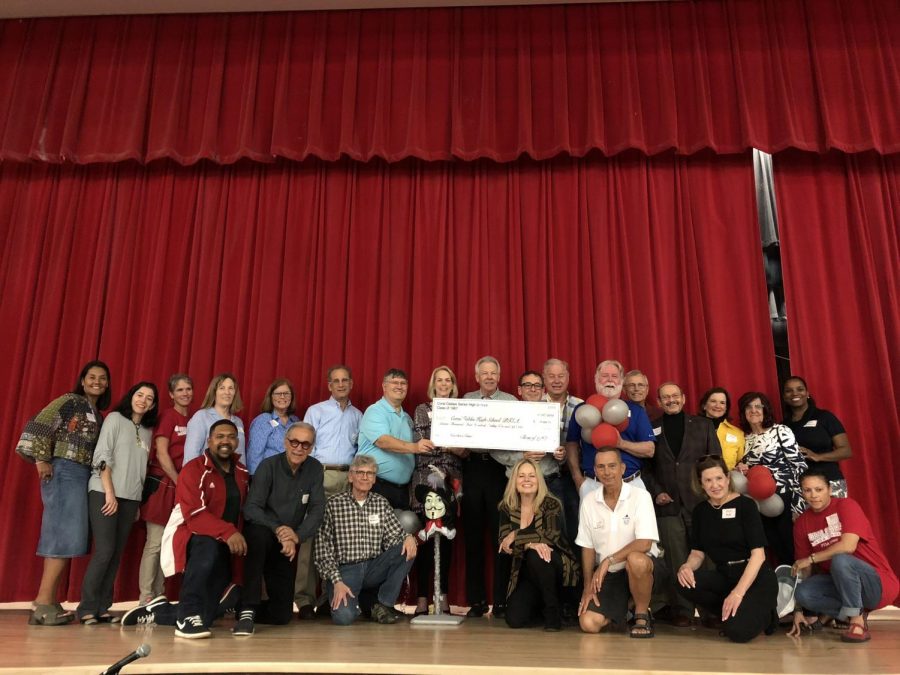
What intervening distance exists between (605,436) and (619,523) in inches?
20.4

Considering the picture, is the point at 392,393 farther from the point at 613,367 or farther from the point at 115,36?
the point at 115,36

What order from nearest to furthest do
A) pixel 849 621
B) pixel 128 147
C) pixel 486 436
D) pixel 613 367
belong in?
1. pixel 849 621
2. pixel 486 436
3. pixel 613 367
4. pixel 128 147

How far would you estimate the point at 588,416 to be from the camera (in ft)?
14.8

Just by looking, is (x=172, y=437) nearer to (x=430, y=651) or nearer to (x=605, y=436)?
(x=430, y=651)

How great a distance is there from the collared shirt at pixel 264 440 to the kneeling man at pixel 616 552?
2.11 metres

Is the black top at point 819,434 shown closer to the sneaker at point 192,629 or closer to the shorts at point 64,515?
the sneaker at point 192,629

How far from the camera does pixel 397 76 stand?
6.14 metres

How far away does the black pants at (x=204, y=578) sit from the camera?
384 cm

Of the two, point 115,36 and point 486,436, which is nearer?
point 486,436

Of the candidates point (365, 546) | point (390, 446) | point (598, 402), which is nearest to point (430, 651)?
point (365, 546)

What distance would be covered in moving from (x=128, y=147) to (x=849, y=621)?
20.2ft

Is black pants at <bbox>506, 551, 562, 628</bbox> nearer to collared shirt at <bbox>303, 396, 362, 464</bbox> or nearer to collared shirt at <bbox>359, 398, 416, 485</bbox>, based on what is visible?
collared shirt at <bbox>359, 398, 416, 485</bbox>

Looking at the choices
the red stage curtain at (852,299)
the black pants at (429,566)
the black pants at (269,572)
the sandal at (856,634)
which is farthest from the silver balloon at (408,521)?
the red stage curtain at (852,299)

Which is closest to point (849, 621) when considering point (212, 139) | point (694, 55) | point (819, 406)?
point (819, 406)
